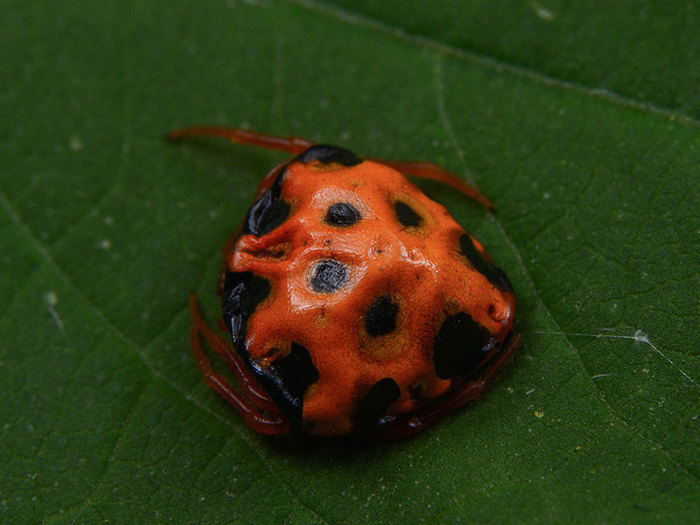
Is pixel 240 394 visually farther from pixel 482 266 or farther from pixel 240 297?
pixel 482 266

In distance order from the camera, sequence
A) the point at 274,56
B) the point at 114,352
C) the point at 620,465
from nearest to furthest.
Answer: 1. the point at 620,465
2. the point at 114,352
3. the point at 274,56

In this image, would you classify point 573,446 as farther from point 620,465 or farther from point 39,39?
point 39,39

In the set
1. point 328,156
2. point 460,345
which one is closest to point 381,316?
point 460,345

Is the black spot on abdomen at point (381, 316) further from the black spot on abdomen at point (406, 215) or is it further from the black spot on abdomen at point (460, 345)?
the black spot on abdomen at point (406, 215)

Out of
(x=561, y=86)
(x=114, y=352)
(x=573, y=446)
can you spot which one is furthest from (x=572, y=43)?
(x=114, y=352)

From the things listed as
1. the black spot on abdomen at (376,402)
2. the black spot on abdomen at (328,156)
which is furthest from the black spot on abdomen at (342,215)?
the black spot on abdomen at (376,402)
